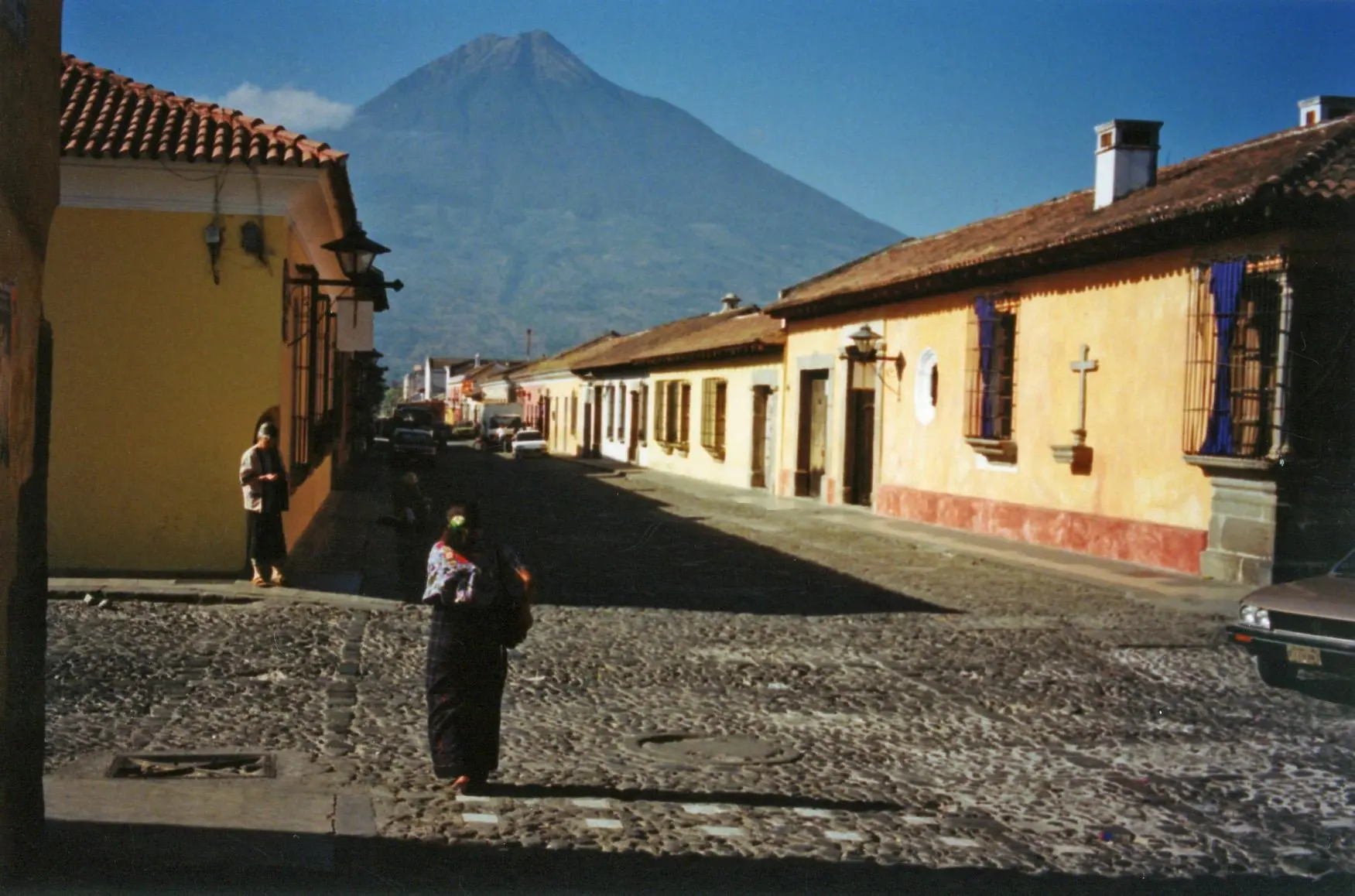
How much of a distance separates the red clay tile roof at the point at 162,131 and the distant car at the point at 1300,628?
851 cm

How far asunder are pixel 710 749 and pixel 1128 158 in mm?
13961

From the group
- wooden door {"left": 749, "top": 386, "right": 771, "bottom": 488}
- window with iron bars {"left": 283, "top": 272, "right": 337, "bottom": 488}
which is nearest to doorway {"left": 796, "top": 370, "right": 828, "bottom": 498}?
wooden door {"left": 749, "top": 386, "right": 771, "bottom": 488}

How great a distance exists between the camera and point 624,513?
872 inches

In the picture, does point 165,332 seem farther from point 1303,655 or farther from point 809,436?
point 809,436

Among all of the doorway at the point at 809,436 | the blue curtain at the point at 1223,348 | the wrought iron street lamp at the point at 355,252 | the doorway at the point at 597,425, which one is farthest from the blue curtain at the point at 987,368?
the doorway at the point at 597,425

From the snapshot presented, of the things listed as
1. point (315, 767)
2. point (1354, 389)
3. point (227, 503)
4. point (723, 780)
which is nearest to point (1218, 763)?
point (723, 780)

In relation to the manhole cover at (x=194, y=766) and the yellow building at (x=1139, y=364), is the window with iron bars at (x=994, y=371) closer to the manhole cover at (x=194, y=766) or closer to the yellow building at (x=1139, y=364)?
the yellow building at (x=1139, y=364)

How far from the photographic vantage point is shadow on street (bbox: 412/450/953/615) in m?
12.1

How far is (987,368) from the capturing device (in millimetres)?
18938

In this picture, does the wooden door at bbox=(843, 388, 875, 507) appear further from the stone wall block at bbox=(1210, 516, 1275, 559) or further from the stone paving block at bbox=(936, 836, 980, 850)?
the stone paving block at bbox=(936, 836, 980, 850)

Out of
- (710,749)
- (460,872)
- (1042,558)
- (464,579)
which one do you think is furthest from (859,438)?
(460,872)

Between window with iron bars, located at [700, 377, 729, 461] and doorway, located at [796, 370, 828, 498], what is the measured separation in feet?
16.5

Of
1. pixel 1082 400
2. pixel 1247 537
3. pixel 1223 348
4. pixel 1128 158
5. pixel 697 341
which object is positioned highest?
pixel 1128 158

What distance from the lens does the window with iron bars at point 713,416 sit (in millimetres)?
31594
